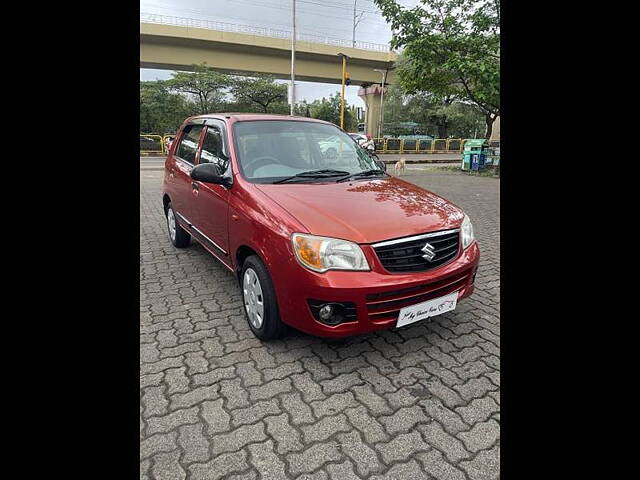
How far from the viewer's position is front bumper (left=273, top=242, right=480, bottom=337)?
2.24 metres

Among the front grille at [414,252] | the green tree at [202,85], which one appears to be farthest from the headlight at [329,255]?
the green tree at [202,85]

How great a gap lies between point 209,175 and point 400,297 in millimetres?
1738

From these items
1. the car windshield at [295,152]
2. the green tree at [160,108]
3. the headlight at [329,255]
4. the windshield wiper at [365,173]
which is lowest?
the headlight at [329,255]

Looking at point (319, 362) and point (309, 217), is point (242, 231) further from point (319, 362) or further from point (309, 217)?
point (319, 362)

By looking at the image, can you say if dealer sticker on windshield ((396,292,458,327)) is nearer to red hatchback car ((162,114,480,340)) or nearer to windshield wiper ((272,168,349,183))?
red hatchback car ((162,114,480,340))

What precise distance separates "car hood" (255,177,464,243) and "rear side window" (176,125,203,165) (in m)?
1.72

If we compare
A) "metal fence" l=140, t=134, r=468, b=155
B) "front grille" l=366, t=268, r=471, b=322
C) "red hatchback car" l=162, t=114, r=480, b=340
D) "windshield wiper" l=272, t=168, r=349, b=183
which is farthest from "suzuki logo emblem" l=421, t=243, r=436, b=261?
"metal fence" l=140, t=134, r=468, b=155

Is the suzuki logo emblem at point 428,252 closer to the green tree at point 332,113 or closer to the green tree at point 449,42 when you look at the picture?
the green tree at point 449,42

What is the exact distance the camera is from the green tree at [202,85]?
29703 millimetres

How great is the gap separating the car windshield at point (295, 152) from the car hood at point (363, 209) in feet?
0.78
